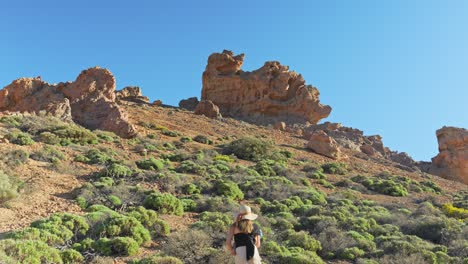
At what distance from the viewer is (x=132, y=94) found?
152 feet

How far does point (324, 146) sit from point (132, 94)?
25.8 meters

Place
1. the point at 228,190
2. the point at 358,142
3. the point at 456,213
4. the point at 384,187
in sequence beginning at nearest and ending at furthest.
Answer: the point at 228,190 → the point at 456,213 → the point at 384,187 → the point at 358,142

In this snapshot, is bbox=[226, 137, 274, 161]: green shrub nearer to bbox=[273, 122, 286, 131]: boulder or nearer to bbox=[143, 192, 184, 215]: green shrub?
bbox=[273, 122, 286, 131]: boulder

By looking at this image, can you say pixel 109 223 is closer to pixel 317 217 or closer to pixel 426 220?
pixel 317 217

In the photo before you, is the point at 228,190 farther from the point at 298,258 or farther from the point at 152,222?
the point at 298,258

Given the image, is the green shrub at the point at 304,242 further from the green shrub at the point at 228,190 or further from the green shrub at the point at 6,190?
the green shrub at the point at 6,190

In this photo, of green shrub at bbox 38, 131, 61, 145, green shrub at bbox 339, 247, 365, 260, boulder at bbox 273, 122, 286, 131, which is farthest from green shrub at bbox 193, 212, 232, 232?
boulder at bbox 273, 122, 286, 131

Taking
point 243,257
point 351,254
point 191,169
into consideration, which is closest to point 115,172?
point 191,169

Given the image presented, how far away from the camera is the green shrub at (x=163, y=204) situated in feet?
32.8

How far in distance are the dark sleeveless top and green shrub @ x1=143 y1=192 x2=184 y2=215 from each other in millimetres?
4852

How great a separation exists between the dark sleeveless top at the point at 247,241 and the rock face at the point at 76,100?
58.4 feet

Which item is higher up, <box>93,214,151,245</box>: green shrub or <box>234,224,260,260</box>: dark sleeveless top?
<box>93,214,151,245</box>: green shrub

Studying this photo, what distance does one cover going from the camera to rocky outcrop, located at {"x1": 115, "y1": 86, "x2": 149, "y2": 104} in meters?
43.7

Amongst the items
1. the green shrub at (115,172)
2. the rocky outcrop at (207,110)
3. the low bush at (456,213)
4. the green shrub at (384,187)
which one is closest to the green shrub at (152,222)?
the green shrub at (115,172)
